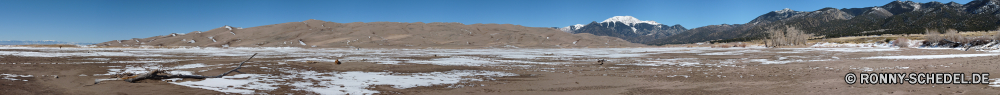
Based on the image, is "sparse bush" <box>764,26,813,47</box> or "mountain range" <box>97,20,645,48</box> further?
"sparse bush" <box>764,26,813,47</box>

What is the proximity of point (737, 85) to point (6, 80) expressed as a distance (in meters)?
12.0

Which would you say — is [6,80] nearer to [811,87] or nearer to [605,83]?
[605,83]

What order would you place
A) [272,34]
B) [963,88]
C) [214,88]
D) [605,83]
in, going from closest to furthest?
1. [963,88]
2. [214,88]
3. [605,83]
4. [272,34]

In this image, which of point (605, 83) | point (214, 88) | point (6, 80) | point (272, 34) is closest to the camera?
point (214, 88)

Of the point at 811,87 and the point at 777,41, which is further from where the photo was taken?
the point at 777,41

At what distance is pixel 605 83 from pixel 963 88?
15.9ft

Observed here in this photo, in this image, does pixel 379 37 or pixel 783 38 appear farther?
pixel 783 38

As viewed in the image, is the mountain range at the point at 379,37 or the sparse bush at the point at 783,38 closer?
the mountain range at the point at 379,37

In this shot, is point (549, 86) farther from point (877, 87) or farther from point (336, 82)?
point (877, 87)

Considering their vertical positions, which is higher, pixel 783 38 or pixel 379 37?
pixel 379 37

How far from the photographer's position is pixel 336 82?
8.77 metres

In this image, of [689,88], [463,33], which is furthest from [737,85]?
[463,33]

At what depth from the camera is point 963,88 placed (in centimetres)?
645

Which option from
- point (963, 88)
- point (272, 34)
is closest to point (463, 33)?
point (272, 34)
